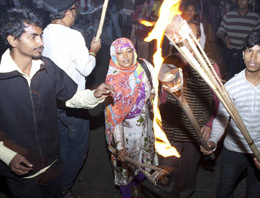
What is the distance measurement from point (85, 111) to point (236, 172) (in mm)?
2532

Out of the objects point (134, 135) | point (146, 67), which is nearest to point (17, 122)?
point (134, 135)

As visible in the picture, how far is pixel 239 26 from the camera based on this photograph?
6.44 m

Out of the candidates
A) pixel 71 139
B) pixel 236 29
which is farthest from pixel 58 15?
pixel 236 29

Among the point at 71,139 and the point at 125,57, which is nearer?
the point at 125,57

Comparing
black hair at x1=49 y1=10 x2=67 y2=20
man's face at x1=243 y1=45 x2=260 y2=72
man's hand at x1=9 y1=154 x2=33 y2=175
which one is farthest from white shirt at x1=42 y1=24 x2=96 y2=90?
man's face at x1=243 y1=45 x2=260 y2=72

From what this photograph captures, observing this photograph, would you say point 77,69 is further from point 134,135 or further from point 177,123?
point 177,123

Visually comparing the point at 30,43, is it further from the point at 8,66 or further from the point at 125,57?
the point at 125,57

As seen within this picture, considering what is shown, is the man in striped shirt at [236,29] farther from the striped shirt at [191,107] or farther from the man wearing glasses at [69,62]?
the man wearing glasses at [69,62]

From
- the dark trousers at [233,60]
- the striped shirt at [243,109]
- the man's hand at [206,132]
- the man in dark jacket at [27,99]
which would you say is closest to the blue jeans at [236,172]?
the striped shirt at [243,109]

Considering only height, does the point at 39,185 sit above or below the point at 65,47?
below

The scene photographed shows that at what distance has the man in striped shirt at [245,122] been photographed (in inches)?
115

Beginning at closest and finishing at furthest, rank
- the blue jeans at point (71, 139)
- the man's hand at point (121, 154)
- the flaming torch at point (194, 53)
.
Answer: the flaming torch at point (194, 53), the man's hand at point (121, 154), the blue jeans at point (71, 139)

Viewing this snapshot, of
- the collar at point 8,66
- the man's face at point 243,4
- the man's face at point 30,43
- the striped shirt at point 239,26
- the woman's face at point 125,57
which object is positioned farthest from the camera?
the striped shirt at point 239,26

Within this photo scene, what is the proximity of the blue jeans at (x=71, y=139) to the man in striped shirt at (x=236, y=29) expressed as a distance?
4937 mm
